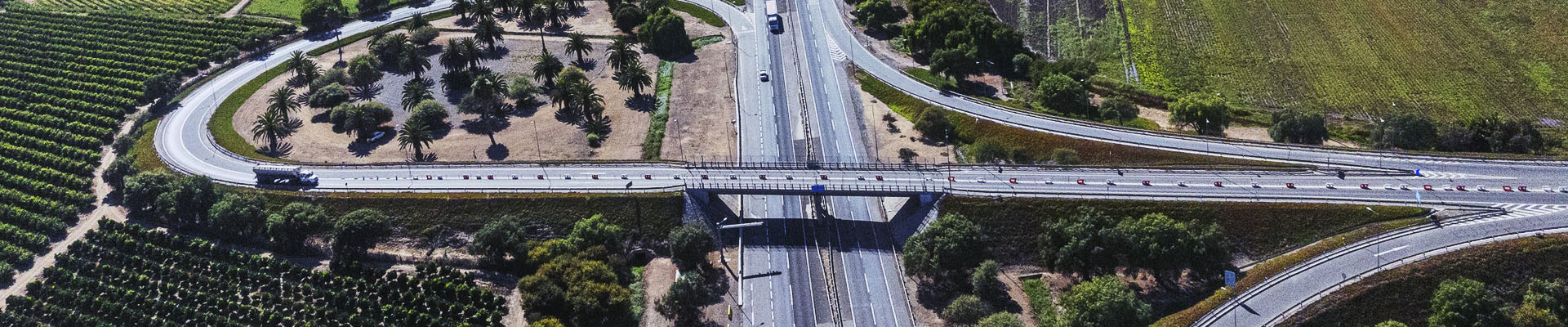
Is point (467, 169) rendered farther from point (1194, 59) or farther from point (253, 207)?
point (1194, 59)

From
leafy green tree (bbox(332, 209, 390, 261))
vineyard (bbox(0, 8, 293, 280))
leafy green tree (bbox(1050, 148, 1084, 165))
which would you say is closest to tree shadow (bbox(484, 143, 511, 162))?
leafy green tree (bbox(332, 209, 390, 261))

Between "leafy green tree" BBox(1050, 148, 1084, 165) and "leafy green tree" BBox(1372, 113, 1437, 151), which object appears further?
"leafy green tree" BBox(1050, 148, 1084, 165)

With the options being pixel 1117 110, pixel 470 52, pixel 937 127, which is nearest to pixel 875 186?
pixel 937 127

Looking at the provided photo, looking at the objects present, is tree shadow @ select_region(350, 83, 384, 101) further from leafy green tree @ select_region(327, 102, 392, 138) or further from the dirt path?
the dirt path

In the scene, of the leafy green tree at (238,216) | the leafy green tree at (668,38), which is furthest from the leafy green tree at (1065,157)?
the leafy green tree at (238,216)

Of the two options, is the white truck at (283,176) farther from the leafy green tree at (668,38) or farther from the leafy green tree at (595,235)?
the leafy green tree at (668,38)
